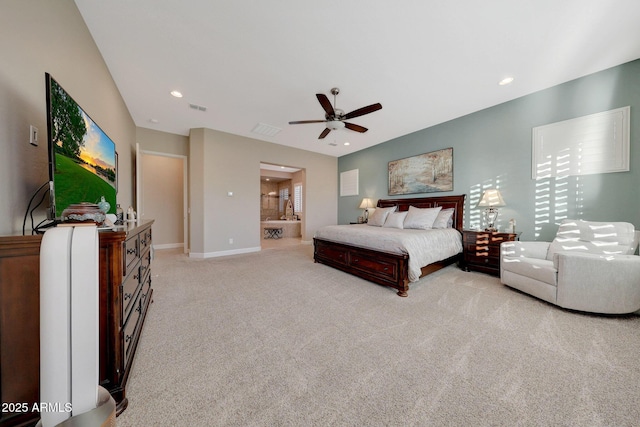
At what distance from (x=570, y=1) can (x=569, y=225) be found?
7.90 ft

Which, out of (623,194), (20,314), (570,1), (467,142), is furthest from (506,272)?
(20,314)

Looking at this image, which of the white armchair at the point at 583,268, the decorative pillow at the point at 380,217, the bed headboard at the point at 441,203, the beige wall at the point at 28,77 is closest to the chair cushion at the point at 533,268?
the white armchair at the point at 583,268

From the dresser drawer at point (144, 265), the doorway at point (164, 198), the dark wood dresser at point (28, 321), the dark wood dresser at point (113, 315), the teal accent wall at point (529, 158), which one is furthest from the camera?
the doorway at point (164, 198)

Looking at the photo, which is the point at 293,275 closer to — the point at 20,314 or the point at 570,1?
the point at 20,314

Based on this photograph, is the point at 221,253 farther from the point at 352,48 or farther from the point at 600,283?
the point at 600,283

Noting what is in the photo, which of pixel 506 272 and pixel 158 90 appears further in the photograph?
pixel 158 90

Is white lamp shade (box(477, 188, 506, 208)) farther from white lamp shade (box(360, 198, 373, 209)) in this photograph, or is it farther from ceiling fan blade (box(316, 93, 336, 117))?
ceiling fan blade (box(316, 93, 336, 117))

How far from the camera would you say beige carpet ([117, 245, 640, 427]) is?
1141 mm

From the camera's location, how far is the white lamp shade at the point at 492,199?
344 centimetres

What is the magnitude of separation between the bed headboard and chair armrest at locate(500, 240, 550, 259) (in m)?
1.25

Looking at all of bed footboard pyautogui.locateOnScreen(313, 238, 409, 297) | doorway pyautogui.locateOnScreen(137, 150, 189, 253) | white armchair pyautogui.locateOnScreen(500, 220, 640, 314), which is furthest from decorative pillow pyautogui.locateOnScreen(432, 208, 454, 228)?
doorway pyautogui.locateOnScreen(137, 150, 189, 253)

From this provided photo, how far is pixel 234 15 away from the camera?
6.37 ft

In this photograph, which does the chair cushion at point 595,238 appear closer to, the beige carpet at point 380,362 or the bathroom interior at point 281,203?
the beige carpet at point 380,362

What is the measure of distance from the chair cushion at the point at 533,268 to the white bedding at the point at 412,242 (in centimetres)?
76
